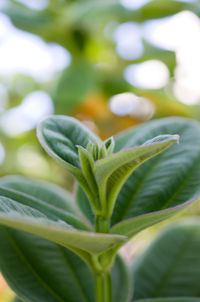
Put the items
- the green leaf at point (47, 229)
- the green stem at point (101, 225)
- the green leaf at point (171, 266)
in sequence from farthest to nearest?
the green leaf at point (171, 266), the green stem at point (101, 225), the green leaf at point (47, 229)

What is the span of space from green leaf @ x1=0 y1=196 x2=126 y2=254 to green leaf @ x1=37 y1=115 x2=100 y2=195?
0.17 feet

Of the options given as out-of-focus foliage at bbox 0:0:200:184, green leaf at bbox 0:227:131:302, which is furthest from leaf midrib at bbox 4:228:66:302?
out-of-focus foliage at bbox 0:0:200:184

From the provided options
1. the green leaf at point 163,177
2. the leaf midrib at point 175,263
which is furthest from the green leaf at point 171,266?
the green leaf at point 163,177

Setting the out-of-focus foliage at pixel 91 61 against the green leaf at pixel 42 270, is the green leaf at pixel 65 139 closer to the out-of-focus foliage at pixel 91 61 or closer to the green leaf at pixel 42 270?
the green leaf at pixel 42 270

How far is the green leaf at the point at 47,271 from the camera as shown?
0.39 meters

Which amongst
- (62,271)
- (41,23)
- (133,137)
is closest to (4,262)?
(62,271)

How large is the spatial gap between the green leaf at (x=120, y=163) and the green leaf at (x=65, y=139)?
0.07 feet

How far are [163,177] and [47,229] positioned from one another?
20 cm

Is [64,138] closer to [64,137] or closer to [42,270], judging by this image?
[64,137]

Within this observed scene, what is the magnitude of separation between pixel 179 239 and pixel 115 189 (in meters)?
0.21

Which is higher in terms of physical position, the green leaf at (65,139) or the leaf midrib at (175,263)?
the green leaf at (65,139)

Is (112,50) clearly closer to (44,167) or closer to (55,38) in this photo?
(55,38)

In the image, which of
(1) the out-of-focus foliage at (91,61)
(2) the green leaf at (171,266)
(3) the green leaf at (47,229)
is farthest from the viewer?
(1) the out-of-focus foliage at (91,61)

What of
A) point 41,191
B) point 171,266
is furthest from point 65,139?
point 171,266
